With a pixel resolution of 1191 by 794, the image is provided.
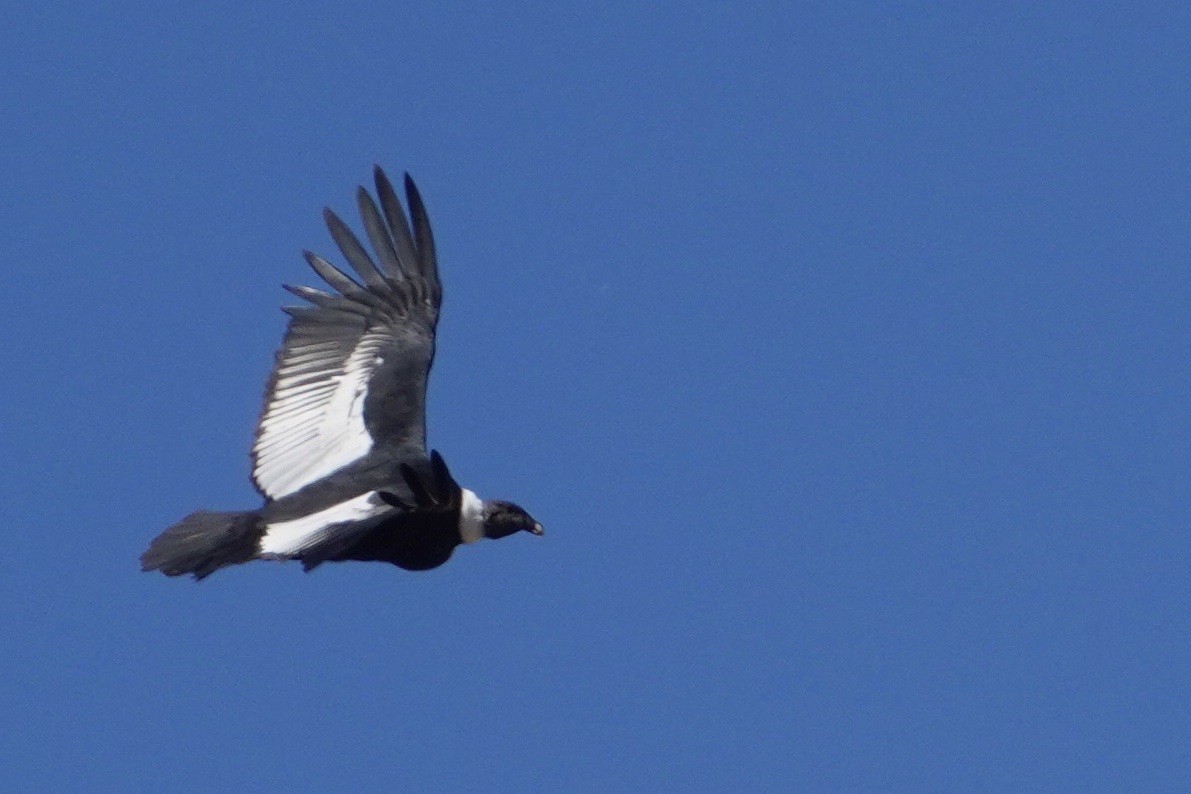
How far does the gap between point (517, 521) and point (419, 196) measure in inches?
126

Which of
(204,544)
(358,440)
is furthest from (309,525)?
(358,440)

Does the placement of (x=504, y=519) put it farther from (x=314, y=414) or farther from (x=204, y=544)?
(x=204, y=544)

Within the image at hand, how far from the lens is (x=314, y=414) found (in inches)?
774

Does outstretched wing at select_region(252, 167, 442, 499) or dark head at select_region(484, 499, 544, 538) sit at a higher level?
outstretched wing at select_region(252, 167, 442, 499)

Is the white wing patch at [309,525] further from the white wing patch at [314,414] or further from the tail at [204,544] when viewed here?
the white wing patch at [314,414]

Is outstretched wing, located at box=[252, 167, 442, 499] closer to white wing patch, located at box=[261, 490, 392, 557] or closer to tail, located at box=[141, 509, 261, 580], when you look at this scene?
tail, located at box=[141, 509, 261, 580]

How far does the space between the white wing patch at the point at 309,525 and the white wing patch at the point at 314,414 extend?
1.26 meters

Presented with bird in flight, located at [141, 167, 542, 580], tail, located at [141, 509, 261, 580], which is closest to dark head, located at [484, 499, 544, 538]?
bird in flight, located at [141, 167, 542, 580]

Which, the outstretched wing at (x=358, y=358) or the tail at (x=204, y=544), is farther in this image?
the outstretched wing at (x=358, y=358)

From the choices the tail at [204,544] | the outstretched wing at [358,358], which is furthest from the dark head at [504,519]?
the tail at [204,544]

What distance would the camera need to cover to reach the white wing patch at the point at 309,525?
54.9ft

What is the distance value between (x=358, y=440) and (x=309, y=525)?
2.15m

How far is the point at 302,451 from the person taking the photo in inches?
758

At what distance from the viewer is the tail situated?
17.2 metres
